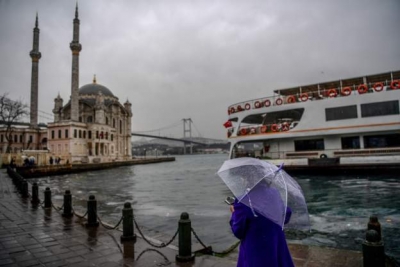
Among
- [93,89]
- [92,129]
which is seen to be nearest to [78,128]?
[92,129]

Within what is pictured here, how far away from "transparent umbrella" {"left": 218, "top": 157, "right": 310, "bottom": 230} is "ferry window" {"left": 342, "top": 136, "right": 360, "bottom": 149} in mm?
19890

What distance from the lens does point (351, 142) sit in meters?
20.8

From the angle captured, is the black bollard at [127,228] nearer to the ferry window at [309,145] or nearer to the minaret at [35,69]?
the ferry window at [309,145]

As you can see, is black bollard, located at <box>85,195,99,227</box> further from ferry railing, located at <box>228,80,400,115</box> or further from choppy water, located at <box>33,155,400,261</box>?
ferry railing, located at <box>228,80,400,115</box>

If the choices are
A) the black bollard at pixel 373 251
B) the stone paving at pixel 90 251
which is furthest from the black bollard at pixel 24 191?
the black bollard at pixel 373 251

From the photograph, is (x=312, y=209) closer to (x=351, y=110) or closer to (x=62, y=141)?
(x=351, y=110)

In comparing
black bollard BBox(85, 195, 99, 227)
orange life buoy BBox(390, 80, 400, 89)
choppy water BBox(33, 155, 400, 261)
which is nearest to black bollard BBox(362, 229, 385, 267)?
choppy water BBox(33, 155, 400, 261)

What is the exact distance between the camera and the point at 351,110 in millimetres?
20188

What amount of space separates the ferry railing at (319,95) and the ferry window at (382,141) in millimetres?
2971

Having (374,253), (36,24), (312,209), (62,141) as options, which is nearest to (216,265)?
(374,253)

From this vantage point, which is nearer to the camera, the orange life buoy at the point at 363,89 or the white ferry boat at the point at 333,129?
the white ferry boat at the point at 333,129

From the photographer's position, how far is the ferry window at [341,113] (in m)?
20.1

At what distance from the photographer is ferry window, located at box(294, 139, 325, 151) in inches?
864

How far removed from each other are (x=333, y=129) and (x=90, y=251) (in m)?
18.8
